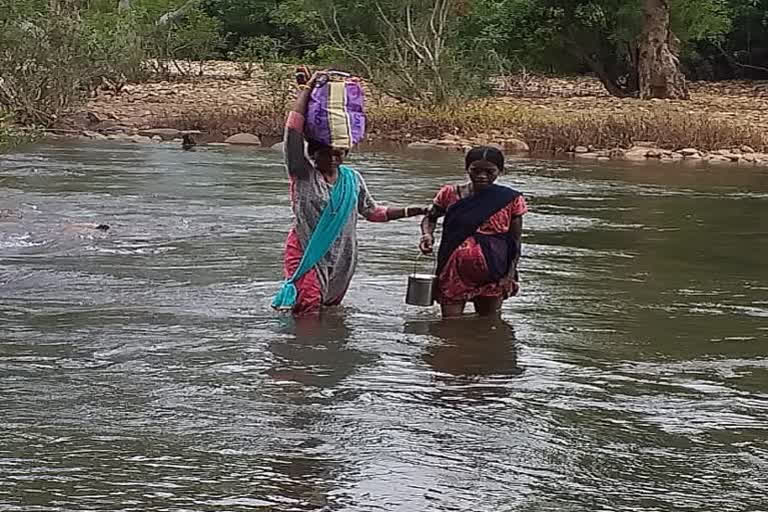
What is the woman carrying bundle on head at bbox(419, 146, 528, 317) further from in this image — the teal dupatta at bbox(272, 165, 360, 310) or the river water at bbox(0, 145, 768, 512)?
the teal dupatta at bbox(272, 165, 360, 310)

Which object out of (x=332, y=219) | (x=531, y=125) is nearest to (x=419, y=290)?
(x=332, y=219)

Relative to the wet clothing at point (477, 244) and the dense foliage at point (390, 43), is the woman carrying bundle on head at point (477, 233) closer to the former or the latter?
the wet clothing at point (477, 244)

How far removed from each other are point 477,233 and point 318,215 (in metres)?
0.90

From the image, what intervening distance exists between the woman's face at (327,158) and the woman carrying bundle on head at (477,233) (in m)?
0.61

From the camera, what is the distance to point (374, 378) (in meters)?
6.59

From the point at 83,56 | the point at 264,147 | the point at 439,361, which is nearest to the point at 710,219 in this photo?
the point at 439,361

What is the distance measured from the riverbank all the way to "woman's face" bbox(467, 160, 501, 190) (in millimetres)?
13776

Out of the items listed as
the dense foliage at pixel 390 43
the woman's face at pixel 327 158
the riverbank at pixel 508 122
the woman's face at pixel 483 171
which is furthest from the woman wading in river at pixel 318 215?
the riverbank at pixel 508 122

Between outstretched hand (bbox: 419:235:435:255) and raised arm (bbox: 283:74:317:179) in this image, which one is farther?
outstretched hand (bbox: 419:235:435:255)

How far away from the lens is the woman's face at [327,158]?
7.67 m

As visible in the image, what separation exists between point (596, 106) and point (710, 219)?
15.1 m

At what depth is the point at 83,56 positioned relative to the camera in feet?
72.0

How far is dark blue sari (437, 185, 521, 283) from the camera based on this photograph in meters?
7.85

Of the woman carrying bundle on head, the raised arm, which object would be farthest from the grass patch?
the raised arm
